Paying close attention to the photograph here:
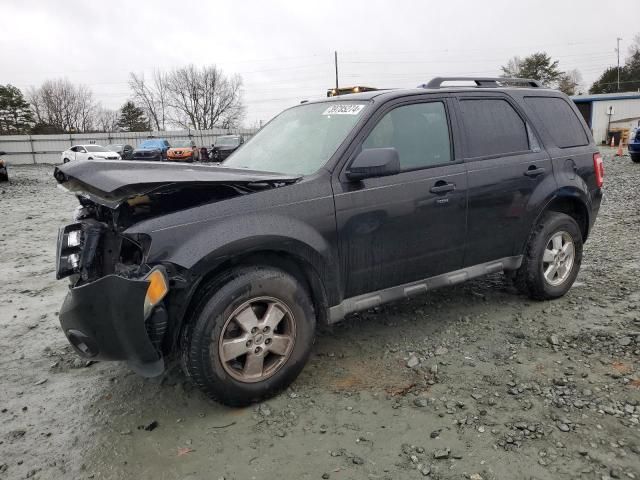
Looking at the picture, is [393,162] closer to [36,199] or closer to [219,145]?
[36,199]

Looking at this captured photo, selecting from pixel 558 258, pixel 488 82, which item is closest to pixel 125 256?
pixel 488 82

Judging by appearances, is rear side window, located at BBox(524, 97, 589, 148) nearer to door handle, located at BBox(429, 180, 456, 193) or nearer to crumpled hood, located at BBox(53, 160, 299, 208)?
door handle, located at BBox(429, 180, 456, 193)

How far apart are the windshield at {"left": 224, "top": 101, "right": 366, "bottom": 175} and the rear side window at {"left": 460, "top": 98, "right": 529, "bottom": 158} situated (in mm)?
974

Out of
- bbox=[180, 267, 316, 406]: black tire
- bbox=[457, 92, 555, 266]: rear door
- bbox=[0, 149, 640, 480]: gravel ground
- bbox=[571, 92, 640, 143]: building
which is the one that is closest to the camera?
bbox=[0, 149, 640, 480]: gravel ground

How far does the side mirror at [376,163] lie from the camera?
3098 mm

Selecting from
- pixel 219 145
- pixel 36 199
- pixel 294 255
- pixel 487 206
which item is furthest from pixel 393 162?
pixel 219 145

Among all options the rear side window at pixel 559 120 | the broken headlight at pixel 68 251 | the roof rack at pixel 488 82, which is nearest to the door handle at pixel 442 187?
the roof rack at pixel 488 82

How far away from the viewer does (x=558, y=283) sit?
4527 millimetres

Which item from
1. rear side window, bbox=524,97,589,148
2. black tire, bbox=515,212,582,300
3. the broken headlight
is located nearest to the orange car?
rear side window, bbox=524,97,589,148

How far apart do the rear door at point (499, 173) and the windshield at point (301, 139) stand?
1.03 meters

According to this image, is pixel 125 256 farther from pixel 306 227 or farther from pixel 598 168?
pixel 598 168

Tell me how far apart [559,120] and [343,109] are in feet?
7.43

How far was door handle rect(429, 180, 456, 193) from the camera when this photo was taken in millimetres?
3572

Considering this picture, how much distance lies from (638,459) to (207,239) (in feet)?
8.06
